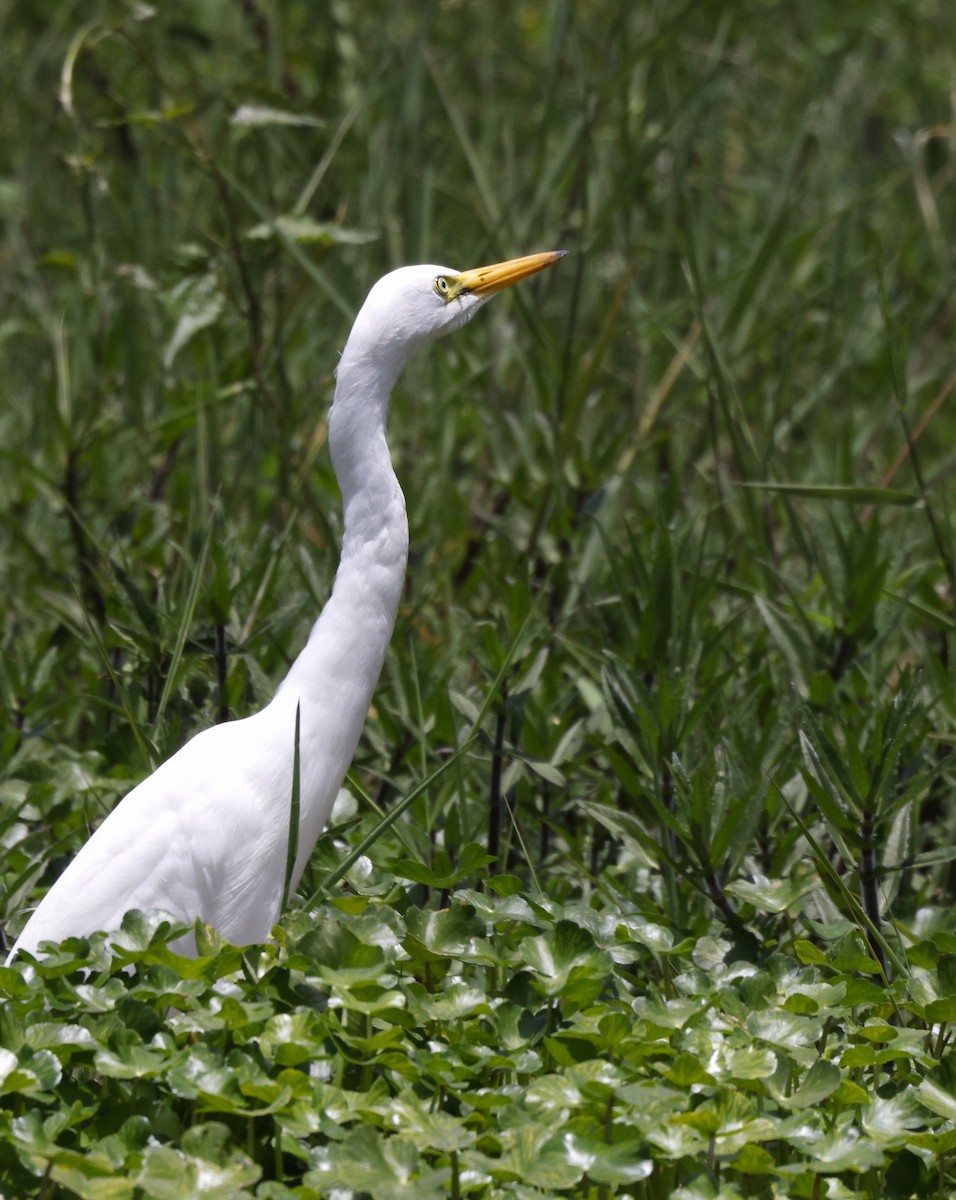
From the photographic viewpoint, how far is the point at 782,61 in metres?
6.48

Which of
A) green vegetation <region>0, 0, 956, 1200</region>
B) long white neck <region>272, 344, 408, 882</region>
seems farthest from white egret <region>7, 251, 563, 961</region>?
green vegetation <region>0, 0, 956, 1200</region>

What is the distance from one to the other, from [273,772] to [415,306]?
0.70 metres

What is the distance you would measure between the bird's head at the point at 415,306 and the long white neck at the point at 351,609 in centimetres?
4

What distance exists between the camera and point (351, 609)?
2.24m

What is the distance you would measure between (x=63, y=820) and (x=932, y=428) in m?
3.02

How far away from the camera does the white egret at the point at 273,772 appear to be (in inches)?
86.7

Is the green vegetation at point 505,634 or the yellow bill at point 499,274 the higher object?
the yellow bill at point 499,274

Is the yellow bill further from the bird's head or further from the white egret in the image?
the white egret

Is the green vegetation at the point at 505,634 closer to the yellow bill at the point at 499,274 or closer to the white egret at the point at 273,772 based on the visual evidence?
the white egret at the point at 273,772

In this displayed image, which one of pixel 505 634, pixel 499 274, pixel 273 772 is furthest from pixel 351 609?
pixel 499 274

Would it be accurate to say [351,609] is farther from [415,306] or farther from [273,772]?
[415,306]

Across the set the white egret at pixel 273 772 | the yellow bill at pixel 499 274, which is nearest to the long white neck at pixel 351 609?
the white egret at pixel 273 772

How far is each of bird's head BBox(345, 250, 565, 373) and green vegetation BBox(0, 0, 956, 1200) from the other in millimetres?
447

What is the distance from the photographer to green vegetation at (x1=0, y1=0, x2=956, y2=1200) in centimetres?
177
